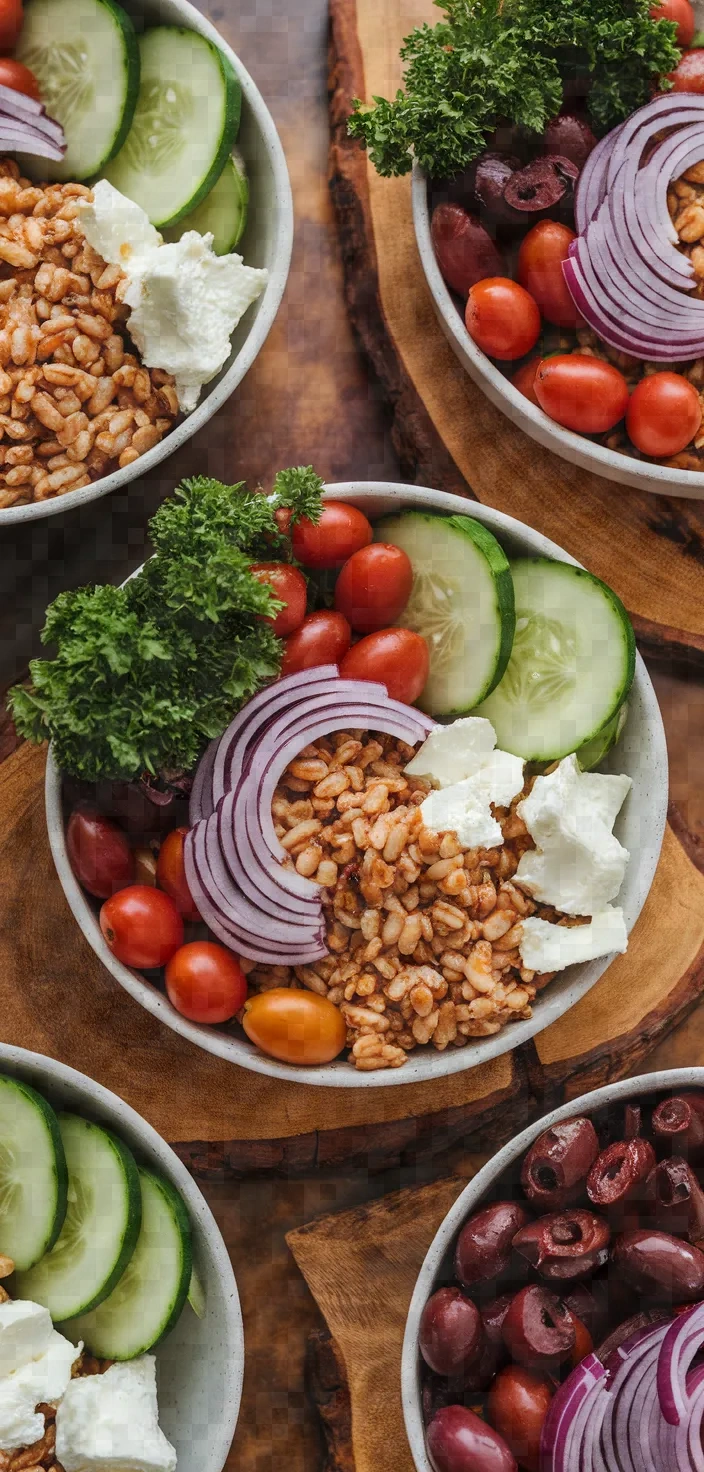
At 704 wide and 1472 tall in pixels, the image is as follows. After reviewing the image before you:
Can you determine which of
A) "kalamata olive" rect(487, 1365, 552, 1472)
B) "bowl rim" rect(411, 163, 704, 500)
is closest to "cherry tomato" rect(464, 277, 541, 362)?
"bowl rim" rect(411, 163, 704, 500)

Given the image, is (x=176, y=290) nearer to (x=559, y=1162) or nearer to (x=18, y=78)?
(x=18, y=78)

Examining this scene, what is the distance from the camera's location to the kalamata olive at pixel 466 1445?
208cm

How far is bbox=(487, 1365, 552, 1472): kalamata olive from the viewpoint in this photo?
2156 mm

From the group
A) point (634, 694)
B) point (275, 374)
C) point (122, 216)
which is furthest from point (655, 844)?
point (122, 216)

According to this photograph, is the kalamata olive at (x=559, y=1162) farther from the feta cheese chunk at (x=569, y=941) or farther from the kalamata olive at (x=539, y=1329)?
the feta cheese chunk at (x=569, y=941)

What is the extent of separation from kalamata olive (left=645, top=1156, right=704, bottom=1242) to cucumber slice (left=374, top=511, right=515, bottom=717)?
0.85 metres

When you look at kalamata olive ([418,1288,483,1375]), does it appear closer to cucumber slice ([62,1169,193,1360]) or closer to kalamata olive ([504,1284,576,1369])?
kalamata olive ([504,1284,576,1369])

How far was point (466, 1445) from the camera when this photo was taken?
2090 mm

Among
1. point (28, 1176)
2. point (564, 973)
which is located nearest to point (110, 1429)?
point (28, 1176)

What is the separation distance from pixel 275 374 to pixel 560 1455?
201cm

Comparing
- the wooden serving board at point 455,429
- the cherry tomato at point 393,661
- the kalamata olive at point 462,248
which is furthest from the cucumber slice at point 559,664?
the kalamata olive at point 462,248

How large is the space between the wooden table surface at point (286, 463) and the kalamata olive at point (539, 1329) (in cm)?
40

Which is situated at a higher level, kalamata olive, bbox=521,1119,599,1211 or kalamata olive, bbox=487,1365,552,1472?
kalamata olive, bbox=521,1119,599,1211

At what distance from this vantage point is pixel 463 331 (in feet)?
7.82
